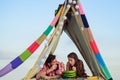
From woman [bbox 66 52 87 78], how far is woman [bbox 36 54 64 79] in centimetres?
29

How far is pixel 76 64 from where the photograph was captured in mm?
11023

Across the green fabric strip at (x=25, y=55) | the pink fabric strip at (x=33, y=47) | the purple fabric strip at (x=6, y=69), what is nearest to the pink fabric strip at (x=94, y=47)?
the pink fabric strip at (x=33, y=47)

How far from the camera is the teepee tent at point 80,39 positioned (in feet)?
35.4

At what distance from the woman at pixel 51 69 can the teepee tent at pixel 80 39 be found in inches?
6.5

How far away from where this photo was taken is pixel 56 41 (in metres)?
11.5

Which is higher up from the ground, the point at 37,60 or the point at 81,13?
the point at 81,13

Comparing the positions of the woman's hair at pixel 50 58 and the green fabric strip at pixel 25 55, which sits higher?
the green fabric strip at pixel 25 55

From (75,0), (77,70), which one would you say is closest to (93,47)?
(77,70)

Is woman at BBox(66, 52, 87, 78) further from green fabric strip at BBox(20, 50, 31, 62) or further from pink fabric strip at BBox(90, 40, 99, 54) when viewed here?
green fabric strip at BBox(20, 50, 31, 62)

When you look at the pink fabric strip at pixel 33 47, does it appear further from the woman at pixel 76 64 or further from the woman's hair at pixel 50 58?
the woman at pixel 76 64

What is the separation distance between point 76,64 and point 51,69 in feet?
2.58

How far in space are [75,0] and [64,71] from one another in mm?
2128

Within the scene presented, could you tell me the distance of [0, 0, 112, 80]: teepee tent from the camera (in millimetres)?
10805

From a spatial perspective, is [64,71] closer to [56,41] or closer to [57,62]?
[57,62]
